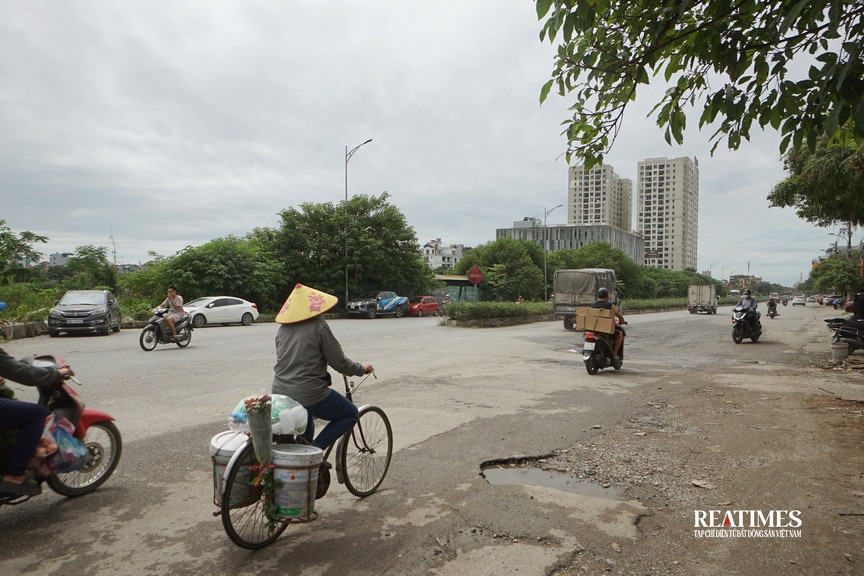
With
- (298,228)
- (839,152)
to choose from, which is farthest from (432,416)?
(298,228)

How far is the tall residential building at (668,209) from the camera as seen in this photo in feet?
382

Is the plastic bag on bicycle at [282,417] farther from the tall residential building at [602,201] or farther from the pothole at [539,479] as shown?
the tall residential building at [602,201]

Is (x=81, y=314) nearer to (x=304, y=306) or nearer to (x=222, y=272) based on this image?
(x=222, y=272)

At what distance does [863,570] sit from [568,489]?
1.84 m

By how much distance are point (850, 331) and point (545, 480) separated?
11.6 metres

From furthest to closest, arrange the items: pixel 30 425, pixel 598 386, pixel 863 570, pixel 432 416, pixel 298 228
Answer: pixel 298 228 < pixel 598 386 < pixel 432 416 < pixel 30 425 < pixel 863 570

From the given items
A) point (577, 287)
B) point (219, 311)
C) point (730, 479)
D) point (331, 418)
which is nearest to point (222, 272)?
point (219, 311)

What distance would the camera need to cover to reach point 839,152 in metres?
11.2

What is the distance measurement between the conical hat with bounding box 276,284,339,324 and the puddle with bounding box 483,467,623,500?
2088 millimetres

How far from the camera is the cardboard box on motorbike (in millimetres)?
10398

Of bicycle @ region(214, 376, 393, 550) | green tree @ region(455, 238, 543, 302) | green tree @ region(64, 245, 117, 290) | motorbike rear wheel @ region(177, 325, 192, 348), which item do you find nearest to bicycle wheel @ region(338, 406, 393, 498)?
bicycle @ region(214, 376, 393, 550)

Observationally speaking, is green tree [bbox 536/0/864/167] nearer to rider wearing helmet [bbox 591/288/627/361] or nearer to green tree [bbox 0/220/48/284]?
rider wearing helmet [bbox 591/288/627/361]

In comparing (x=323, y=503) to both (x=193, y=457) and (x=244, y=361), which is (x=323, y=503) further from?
(x=244, y=361)

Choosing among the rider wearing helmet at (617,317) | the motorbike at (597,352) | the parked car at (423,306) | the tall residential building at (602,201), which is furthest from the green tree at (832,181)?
the tall residential building at (602,201)
